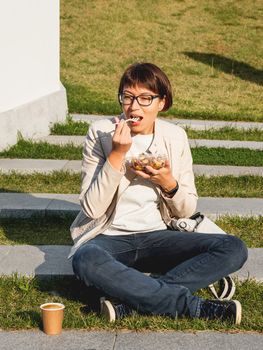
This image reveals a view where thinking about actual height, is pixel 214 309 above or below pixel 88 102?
above

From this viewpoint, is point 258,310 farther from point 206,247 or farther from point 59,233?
point 59,233

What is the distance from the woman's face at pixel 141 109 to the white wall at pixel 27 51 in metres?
5.16

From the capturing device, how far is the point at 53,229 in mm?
6328

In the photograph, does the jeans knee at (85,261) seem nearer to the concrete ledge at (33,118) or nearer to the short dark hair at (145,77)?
the short dark hair at (145,77)

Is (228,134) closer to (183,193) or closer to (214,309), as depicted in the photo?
(183,193)

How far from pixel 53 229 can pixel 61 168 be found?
2.08 meters

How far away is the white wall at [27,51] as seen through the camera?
955 cm

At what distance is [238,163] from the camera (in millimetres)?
8875

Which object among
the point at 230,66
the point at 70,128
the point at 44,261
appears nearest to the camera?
the point at 44,261

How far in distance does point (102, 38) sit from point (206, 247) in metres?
16.4

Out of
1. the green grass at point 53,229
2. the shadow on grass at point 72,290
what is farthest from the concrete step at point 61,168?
the shadow on grass at point 72,290

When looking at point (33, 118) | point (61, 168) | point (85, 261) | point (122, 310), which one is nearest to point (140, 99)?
point (85, 261)

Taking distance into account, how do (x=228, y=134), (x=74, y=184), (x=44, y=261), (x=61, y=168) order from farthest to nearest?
(x=228, y=134) → (x=61, y=168) → (x=74, y=184) → (x=44, y=261)

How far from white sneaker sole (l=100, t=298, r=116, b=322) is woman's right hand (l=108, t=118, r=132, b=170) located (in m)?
0.70
